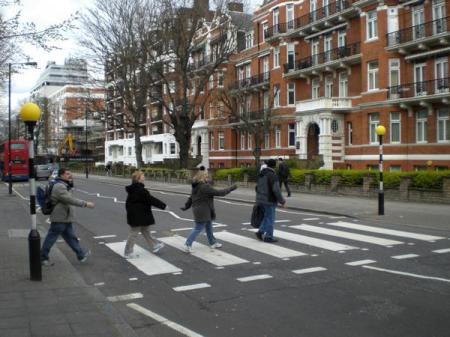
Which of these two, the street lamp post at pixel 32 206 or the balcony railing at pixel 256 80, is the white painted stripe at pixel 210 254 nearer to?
the street lamp post at pixel 32 206

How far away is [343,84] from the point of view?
41.1 m

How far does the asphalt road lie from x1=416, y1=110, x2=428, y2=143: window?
21.2m

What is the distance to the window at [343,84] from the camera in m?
40.8

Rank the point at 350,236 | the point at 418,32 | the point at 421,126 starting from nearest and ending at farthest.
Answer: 1. the point at 350,236
2. the point at 418,32
3. the point at 421,126

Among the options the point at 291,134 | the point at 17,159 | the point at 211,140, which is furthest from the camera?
the point at 211,140

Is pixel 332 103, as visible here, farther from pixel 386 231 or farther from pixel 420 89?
pixel 386 231

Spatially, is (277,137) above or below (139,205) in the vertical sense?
above

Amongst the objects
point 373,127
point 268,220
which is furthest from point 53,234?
point 373,127

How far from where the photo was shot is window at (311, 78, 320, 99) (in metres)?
44.2

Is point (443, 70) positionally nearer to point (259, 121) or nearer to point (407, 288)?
point (259, 121)

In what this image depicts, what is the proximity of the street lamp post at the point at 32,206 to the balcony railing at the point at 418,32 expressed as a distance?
92.1 ft

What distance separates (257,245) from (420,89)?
81.7 ft

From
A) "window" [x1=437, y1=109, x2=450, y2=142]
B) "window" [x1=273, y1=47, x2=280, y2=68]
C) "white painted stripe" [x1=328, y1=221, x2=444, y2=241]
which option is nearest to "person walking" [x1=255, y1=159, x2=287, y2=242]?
"white painted stripe" [x1=328, y1=221, x2=444, y2=241]

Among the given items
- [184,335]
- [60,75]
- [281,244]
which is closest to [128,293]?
[184,335]
